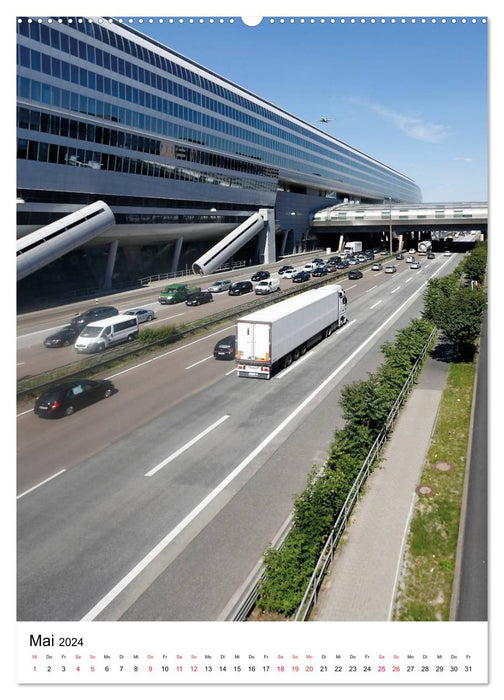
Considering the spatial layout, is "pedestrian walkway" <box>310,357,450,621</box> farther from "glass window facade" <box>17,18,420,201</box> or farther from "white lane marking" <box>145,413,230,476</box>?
"glass window facade" <box>17,18,420,201</box>

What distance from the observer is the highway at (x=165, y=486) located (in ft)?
36.0

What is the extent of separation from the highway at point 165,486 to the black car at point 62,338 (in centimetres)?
691

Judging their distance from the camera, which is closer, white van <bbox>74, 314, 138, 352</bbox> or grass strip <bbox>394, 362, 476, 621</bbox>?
grass strip <bbox>394, 362, 476, 621</bbox>

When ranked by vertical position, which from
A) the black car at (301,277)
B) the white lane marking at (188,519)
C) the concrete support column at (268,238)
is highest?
the concrete support column at (268,238)

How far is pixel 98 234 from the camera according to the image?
47594 millimetres

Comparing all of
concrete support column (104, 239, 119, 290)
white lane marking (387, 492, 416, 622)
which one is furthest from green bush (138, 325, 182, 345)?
white lane marking (387, 492, 416, 622)

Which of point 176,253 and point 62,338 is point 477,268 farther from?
point 62,338

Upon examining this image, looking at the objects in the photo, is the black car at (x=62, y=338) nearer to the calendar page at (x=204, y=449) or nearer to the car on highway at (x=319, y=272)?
the calendar page at (x=204, y=449)

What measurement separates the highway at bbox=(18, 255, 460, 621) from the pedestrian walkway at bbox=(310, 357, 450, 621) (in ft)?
7.09

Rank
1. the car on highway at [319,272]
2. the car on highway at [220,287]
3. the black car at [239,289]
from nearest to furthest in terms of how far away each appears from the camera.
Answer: the black car at [239,289]
the car on highway at [220,287]
the car on highway at [319,272]

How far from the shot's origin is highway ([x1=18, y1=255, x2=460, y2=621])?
36.0 feet

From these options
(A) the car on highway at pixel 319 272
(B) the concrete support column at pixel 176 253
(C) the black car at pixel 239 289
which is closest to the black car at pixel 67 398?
(C) the black car at pixel 239 289

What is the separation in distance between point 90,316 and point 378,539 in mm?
31646

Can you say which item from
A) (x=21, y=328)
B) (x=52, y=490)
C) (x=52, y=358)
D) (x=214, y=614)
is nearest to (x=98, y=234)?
(x=21, y=328)
